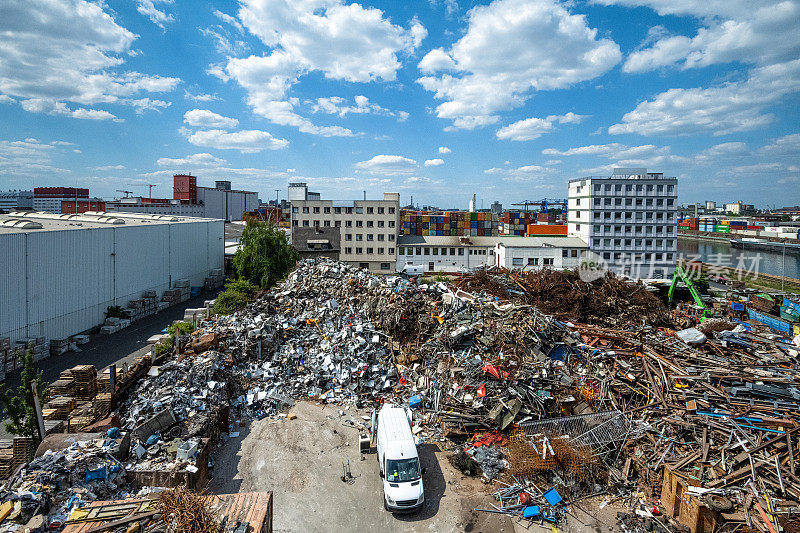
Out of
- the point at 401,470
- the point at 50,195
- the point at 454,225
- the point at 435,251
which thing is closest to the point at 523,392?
the point at 401,470

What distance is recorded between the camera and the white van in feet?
30.8

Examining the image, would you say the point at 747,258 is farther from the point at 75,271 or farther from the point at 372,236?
the point at 75,271

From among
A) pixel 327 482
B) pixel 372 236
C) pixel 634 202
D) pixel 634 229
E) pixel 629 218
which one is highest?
pixel 634 202

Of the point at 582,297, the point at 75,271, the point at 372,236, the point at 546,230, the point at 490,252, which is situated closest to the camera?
the point at 582,297

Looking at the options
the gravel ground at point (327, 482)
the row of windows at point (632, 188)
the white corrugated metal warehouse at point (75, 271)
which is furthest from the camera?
the row of windows at point (632, 188)

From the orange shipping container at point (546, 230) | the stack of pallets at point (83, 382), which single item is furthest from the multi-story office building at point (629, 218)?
the stack of pallets at point (83, 382)

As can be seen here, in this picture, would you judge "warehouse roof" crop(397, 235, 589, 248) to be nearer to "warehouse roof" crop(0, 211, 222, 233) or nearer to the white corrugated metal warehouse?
"warehouse roof" crop(0, 211, 222, 233)

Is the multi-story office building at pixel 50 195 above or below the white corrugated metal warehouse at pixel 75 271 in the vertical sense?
above

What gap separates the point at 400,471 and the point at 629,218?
4920 cm

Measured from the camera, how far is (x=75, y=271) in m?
21.8

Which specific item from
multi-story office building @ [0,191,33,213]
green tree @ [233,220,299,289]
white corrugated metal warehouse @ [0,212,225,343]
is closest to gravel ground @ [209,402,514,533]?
white corrugated metal warehouse @ [0,212,225,343]

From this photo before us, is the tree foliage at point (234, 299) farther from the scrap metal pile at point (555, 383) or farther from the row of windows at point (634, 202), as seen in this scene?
the row of windows at point (634, 202)

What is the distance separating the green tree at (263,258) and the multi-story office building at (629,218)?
3587 centimetres

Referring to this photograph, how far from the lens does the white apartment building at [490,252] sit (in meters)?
44.5
